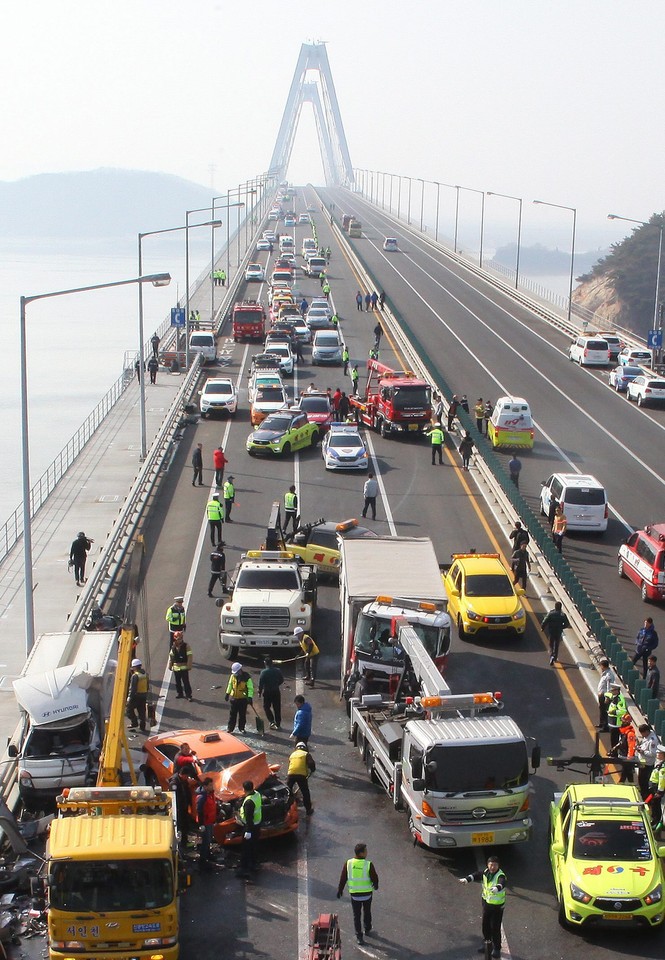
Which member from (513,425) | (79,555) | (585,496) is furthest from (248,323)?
(79,555)

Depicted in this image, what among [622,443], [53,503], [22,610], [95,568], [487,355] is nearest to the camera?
[95,568]

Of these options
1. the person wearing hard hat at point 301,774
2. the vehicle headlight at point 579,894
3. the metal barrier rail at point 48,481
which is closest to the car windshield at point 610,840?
the vehicle headlight at point 579,894

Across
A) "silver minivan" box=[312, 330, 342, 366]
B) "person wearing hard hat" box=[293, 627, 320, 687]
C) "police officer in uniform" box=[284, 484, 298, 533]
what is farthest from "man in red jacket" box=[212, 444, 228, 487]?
"silver minivan" box=[312, 330, 342, 366]

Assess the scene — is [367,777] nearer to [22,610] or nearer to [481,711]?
[481,711]

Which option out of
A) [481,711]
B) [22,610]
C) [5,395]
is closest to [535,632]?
[481,711]

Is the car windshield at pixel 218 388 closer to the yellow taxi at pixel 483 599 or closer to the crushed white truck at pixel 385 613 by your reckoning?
the yellow taxi at pixel 483 599

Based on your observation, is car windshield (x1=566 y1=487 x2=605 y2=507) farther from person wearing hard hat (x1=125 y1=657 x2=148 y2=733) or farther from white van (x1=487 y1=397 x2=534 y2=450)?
person wearing hard hat (x1=125 y1=657 x2=148 y2=733)
